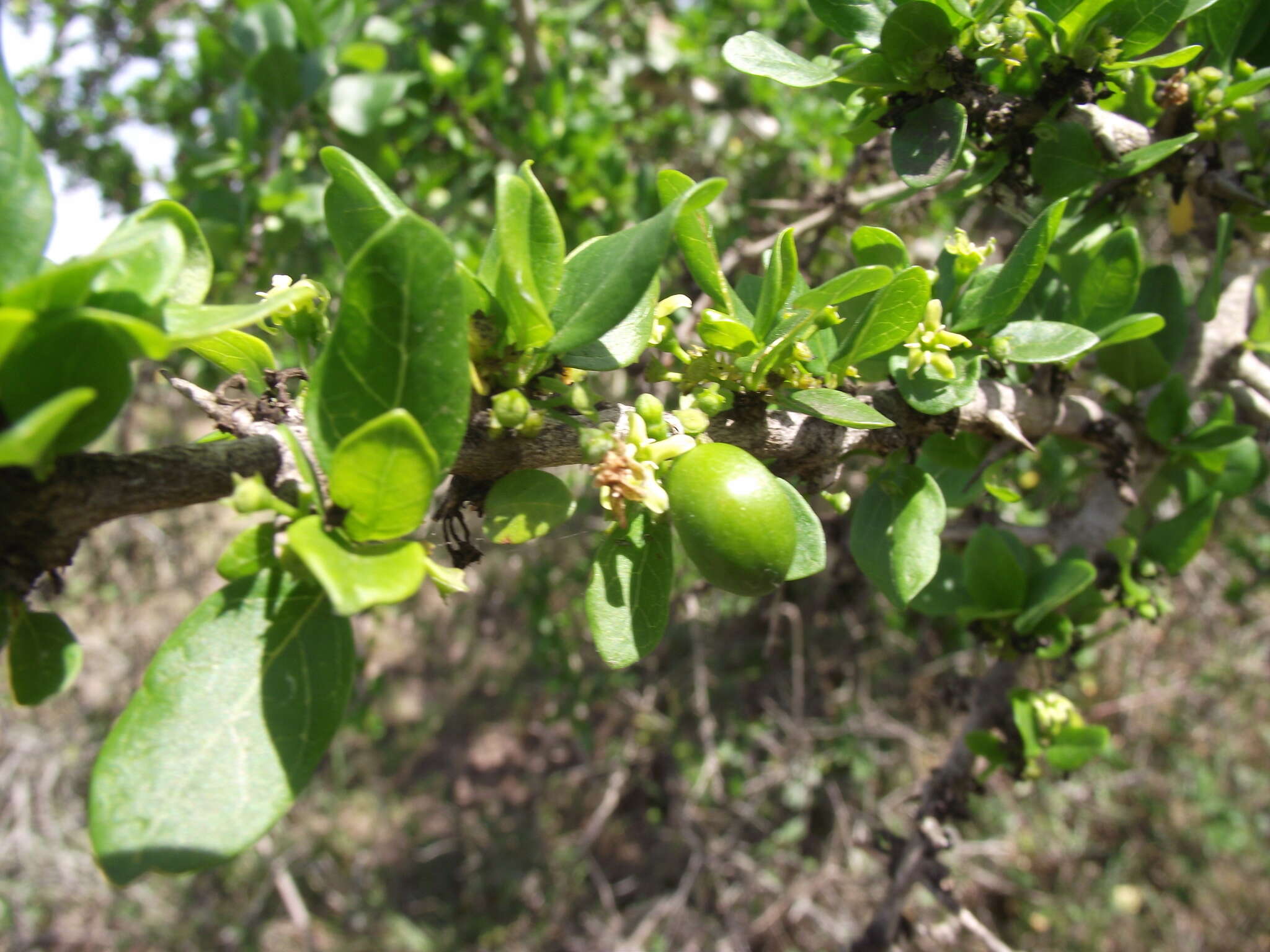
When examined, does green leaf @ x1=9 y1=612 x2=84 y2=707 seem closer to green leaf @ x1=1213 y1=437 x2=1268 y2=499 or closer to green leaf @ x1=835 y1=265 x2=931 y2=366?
green leaf @ x1=835 y1=265 x2=931 y2=366

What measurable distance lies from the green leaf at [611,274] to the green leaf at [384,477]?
21 cm

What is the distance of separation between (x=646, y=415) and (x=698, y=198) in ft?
0.90

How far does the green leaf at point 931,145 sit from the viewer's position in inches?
42.6

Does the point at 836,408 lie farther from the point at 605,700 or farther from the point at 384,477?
the point at 605,700

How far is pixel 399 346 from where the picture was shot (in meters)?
0.73

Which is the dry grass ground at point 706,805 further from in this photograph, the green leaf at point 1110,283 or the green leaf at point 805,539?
the green leaf at point 805,539

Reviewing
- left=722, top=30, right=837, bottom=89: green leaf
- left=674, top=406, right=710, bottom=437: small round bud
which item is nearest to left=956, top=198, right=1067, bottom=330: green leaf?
left=722, top=30, right=837, bottom=89: green leaf

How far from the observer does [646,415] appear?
3.15 feet

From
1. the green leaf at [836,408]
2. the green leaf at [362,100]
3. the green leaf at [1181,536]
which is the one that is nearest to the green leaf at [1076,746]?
the green leaf at [1181,536]

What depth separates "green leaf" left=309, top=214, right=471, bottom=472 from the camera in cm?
68

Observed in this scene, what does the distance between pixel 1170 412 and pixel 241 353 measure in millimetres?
1775

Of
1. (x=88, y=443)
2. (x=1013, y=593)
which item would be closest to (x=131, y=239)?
(x=88, y=443)

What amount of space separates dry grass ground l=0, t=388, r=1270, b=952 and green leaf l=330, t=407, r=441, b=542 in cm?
241

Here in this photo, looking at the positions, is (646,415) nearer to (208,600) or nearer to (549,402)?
(549,402)
